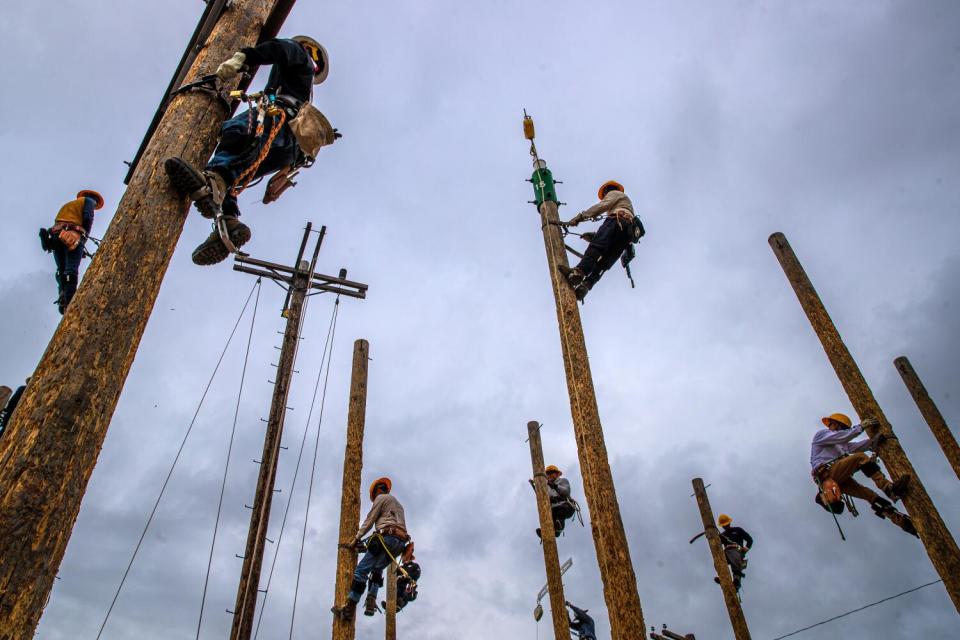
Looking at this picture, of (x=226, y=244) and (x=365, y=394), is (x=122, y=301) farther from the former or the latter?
(x=365, y=394)

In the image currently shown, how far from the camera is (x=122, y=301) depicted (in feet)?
6.79

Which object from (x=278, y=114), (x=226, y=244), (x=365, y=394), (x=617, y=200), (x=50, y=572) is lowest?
(x=50, y=572)

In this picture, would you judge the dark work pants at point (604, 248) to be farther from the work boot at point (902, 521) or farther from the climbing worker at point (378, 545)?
the work boot at point (902, 521)

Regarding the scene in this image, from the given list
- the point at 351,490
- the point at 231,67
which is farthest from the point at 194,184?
the point at 351,490

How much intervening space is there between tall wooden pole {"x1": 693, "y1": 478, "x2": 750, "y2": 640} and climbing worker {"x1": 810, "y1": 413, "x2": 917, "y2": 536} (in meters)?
3.58

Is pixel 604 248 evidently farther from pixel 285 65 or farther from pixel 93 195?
pixel 93 195

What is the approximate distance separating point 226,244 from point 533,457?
24.0 feet

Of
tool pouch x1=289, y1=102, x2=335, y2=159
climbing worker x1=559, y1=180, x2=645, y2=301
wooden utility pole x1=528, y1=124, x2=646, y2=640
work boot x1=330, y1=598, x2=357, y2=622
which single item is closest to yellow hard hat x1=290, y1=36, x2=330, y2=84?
tool pouch x1=289, y1=102, x2=335, y2=159

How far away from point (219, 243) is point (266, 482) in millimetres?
4359

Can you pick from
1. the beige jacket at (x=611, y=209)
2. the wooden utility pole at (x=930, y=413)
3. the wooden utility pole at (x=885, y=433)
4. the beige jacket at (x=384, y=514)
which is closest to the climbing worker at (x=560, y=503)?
the beige jacket at (x=384, y=514)

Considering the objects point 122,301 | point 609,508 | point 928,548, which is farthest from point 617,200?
point 122,301

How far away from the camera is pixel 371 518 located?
21.9 feet

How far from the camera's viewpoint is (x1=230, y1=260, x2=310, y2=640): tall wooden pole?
21.2 feet

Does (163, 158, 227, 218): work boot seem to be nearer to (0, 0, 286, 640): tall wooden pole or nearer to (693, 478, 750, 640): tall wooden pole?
(0, 0, 286, 640): tall wooden pole
